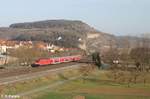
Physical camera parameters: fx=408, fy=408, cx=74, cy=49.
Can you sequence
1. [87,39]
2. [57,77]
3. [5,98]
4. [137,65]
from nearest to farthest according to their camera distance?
[5,98]
[57,77]
[137,65]
[87,39]

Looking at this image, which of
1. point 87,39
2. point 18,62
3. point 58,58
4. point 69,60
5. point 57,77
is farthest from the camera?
point 87,39

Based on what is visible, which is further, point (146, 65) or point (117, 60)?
point (117, 60)

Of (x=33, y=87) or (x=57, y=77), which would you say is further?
(x=57, y=77)

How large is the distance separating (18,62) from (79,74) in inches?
770

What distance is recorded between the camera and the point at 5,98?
90.5 ft

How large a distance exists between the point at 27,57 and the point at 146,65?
23484 millimetres

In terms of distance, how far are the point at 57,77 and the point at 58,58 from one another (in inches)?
1220

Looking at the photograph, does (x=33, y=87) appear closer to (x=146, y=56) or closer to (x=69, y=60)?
(x=146, y=56)

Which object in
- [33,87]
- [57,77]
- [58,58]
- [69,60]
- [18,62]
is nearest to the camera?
[33,87]

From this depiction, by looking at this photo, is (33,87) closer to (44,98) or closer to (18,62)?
(44,98)

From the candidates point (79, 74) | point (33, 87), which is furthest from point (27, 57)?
point (33, 87)

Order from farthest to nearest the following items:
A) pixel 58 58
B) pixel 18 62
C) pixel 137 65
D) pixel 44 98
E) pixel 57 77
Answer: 1. pixel 58 58
2. pixel 18 62
3. pixel 137 65
4. pixel 57 77
5. pixel 44 98

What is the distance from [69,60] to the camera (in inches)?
3610

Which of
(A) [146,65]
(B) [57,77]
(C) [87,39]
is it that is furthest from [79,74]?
(C) [87,39]
